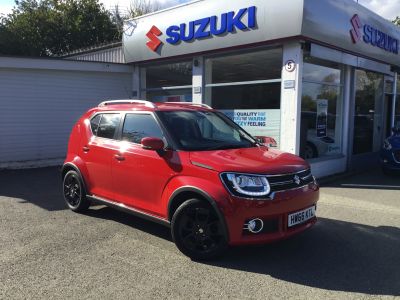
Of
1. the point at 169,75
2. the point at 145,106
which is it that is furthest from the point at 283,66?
the point at 145,106

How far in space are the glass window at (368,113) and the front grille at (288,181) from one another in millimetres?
8076

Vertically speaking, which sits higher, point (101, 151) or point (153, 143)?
point (153, 143)

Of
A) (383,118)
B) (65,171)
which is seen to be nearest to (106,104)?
(65,171)

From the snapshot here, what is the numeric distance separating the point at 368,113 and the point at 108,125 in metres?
9.70

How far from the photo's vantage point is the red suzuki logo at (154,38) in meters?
12.3

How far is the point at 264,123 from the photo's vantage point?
33.7ft

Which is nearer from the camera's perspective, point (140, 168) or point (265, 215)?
point (265, 215)

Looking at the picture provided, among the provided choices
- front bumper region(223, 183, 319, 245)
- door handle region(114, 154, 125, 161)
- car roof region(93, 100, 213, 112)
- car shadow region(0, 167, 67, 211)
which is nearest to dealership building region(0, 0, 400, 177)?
car shadow region(0, 167, 67, 211)

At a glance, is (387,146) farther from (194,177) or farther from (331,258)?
(194,177)

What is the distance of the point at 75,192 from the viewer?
6.84 metres

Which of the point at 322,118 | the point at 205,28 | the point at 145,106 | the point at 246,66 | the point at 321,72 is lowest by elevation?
the point at 322,118

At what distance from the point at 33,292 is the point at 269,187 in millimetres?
2561

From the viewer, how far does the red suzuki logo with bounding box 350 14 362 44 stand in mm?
10755

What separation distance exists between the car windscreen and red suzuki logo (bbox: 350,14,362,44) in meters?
6.27
